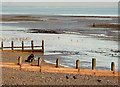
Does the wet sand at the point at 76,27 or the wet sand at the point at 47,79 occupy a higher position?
the wet sand at the point at 76,27

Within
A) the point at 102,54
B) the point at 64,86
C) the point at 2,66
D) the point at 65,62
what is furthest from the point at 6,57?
the point at 64,86

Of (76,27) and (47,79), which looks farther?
(76,27)

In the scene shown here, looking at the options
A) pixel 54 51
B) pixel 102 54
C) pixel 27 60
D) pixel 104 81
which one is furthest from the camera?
pixel 54 51

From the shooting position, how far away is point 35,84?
60.1 feet

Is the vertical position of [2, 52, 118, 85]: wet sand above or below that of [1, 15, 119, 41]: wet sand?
below

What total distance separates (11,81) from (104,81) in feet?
18.1

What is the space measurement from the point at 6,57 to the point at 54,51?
855cm

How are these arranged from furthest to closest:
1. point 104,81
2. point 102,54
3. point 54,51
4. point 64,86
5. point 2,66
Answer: point 54,51 < point 102,54 < point 2,66 < point 104,81 < point 64,86

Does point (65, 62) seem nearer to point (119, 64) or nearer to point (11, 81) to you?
point (119, 64)

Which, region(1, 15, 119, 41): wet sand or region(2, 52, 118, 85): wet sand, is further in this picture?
region(1, 15, 119, 41): wet sand

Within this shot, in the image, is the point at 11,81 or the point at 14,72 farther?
the point at 14,72

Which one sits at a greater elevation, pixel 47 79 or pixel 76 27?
pixel 76 27

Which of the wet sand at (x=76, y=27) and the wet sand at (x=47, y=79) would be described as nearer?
the wet sand at (x=47, y=79)

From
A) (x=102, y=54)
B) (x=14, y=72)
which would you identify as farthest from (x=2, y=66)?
(x=102, y=54)
